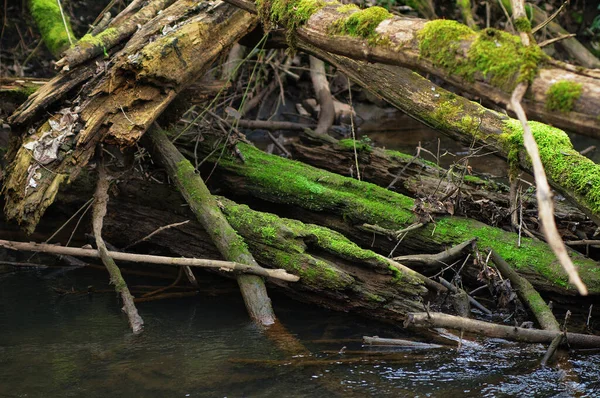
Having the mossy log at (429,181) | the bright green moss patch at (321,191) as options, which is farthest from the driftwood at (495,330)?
the bright green moss patch at (321,191)

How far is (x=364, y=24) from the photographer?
3145mm

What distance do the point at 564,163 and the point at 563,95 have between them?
1.95 m

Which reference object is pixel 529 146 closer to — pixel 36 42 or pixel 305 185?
pixel 305 185

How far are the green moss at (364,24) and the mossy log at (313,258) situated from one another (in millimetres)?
1810

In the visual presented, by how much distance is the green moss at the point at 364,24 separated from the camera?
3.09m

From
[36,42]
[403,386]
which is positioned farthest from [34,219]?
[36,42]

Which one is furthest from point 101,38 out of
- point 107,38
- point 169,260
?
point 169,260

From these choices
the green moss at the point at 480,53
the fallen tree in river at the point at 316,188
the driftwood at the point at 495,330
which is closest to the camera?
the green moss at the point at 480,53

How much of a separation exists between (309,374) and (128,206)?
8.49ft

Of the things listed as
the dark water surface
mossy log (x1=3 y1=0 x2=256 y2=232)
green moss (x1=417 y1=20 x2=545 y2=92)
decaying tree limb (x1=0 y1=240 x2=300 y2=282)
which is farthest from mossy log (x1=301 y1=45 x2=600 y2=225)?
green moss (x1=417 y1=20 x2=545 y2=92)

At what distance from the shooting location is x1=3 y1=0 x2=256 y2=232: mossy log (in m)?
4.50

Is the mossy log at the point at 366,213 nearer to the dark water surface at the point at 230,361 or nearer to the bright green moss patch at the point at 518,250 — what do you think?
the bright green moss patch at the point at 518,250

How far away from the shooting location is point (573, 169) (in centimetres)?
409

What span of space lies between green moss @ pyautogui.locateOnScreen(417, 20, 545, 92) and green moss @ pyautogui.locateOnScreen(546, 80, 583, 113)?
93 millimetres
